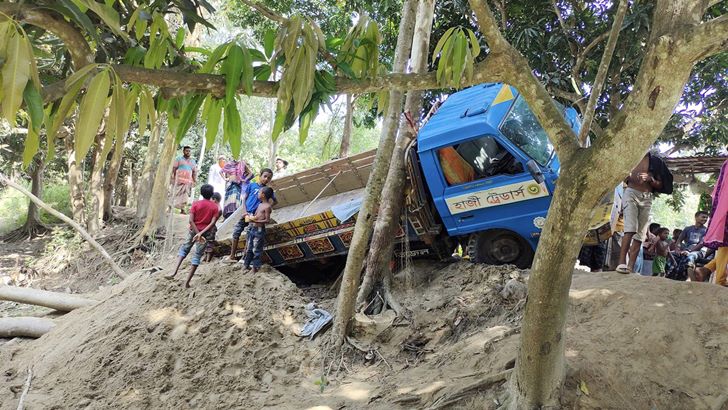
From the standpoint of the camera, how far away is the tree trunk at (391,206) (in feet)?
19.4

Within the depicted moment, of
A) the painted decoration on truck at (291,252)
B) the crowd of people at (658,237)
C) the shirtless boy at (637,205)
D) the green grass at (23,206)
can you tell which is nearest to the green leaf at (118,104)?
the crowd of people at (658,237)

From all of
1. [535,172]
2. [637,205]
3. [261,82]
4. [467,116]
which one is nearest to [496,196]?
[535,172]

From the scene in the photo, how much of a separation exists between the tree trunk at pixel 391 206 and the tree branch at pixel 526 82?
3.11m

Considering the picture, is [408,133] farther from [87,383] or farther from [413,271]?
[87,383]

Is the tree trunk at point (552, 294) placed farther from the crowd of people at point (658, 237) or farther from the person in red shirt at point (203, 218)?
the person in red shirt at point (203, 218)

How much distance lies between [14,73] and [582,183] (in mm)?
2426

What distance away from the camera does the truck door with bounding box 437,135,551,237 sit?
5691mm

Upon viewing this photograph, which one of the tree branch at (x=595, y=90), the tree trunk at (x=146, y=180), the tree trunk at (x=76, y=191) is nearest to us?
the tree branch at (x=595, y=90)

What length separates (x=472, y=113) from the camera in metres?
6.17

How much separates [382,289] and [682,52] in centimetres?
420

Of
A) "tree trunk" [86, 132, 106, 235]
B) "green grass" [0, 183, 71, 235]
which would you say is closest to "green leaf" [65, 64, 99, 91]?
"tree trunk" [86, 132, 106, 235]

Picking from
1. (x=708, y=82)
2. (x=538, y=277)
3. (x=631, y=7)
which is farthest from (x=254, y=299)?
(x=708, y=82)

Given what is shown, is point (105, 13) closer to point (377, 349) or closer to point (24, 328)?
point (377, 349)

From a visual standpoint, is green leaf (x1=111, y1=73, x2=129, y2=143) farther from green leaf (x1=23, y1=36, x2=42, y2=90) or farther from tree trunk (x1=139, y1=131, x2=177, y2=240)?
tree trunk (x1=139, y1=131, x2=177, y2=240)
